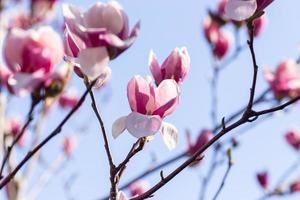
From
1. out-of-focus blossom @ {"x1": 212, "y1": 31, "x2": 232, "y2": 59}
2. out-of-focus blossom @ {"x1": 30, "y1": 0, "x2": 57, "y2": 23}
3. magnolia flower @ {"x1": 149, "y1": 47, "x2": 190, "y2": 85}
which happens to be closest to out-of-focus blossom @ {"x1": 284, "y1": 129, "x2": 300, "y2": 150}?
out-of-focus blossom @ {"x1": 212, "y1": 31, "x2": 232, "y2": 59}

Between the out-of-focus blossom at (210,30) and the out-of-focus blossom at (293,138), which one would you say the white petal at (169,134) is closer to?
the out-of-focus blossom at (210,30)

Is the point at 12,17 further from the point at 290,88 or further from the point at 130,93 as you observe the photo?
the point at 130,93

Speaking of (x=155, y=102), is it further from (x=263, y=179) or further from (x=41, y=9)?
(x=263, y=179)

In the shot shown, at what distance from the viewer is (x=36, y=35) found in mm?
789

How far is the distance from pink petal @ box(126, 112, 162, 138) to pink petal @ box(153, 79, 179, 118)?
28 millimetres

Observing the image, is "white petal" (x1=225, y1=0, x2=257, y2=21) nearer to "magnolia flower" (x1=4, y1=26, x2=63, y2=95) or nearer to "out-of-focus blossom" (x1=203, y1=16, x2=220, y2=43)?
"magnolia flower" (x1=4, y1=26, x2=63, y2=95)

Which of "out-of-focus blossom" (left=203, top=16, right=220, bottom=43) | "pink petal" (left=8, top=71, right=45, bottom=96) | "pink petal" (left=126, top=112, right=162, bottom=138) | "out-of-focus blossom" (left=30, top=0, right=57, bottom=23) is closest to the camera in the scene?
"pink petal" (left=8, top=71, right=45, bottom=96)

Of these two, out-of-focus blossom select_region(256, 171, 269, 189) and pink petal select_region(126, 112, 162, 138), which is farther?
out-of-focus blossom select_region(256, 171, 269, 189)

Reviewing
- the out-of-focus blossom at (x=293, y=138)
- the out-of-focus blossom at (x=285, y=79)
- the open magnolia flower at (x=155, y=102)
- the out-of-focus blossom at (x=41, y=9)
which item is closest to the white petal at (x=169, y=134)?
the open magnolia flower at (x=155, y=102)

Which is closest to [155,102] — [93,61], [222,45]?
[93,61]

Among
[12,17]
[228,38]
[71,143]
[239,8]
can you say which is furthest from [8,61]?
[71,143]

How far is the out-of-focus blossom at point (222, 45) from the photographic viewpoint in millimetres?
2457

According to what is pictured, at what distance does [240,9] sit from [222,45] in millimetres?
1625

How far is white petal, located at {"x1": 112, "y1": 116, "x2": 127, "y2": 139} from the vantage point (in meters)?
0.87
